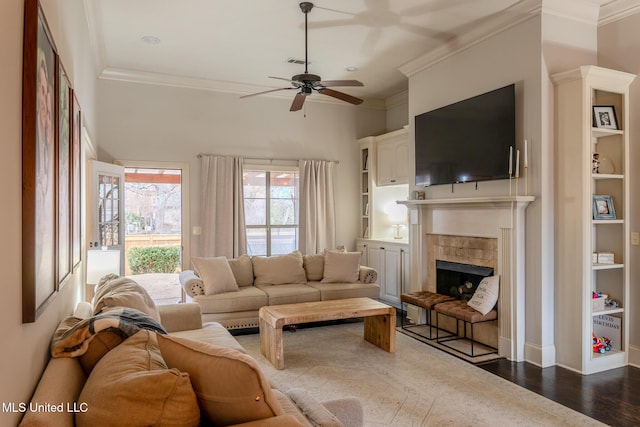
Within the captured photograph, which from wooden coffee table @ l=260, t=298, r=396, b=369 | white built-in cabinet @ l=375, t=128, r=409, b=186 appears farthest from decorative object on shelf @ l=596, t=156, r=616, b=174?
white built-in cabinet @ l=375, t=128, r=409, b=186

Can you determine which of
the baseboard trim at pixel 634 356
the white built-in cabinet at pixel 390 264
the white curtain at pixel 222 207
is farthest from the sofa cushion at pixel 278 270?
the baseboard trim at pixel 634 356

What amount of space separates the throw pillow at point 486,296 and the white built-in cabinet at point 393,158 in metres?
2.19

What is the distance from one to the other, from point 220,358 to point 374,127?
6171 mm

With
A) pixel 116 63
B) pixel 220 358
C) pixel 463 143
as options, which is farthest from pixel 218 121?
pixel 220 358

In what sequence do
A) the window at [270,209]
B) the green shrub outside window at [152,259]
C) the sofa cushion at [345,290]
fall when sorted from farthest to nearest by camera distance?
the green shrub outside window at [152,259] < the window at [270,209] < the sofa cushion at [345,290]

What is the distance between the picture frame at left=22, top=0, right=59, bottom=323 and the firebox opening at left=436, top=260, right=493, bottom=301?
3842mm

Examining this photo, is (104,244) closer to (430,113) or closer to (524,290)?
(430,113)

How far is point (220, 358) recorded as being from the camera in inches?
58.9

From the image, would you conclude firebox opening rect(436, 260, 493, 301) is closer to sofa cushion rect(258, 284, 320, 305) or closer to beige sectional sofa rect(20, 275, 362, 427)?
sofa cushion rect(258, 284, 320, 305)

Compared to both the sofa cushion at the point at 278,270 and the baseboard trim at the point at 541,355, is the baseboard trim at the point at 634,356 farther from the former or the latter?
the sofa cushion at the point at 278,270

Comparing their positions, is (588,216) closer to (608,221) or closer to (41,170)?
(608,221)

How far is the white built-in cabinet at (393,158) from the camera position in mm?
6063

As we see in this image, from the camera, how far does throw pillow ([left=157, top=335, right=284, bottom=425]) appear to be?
143 cm

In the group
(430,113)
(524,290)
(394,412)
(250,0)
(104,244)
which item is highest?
(250,0)
